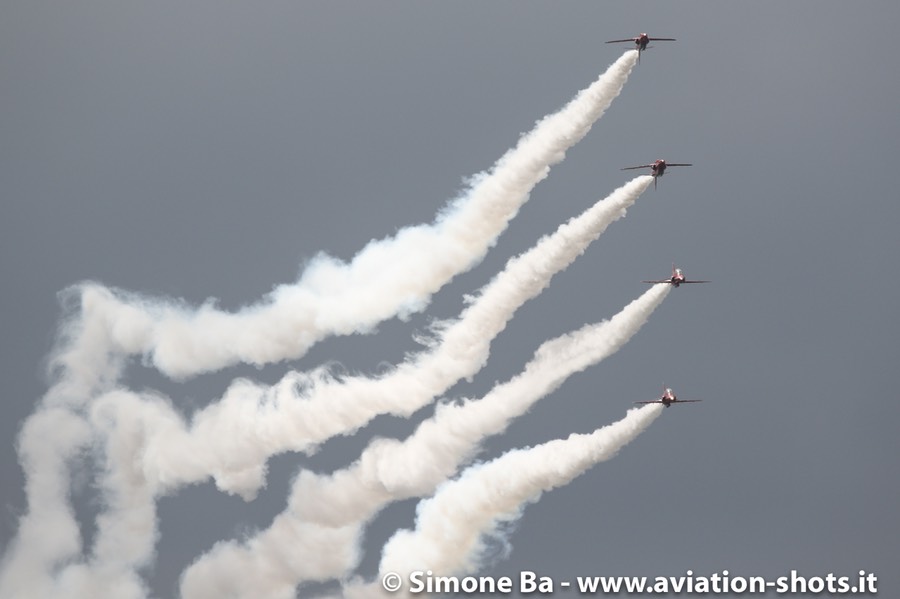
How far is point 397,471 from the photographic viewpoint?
93938 mm

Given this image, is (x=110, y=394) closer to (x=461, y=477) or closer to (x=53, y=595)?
(x=53, y=595)

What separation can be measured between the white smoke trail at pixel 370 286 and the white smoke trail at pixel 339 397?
1831 millimetres

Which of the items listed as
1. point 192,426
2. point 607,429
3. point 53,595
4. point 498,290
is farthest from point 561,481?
point 53,595

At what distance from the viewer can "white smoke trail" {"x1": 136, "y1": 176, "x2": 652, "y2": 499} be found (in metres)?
92.3

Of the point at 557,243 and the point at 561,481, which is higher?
the point at 557,243

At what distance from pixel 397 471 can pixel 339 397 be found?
421cm

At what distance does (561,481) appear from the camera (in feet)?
300

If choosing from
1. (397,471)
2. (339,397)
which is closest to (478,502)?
(397,471)

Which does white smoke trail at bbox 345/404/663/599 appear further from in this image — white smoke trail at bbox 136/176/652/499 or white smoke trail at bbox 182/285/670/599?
white smoke trail at bbox 136/176/652/499

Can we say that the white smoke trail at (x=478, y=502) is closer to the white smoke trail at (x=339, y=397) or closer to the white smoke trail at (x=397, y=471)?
the white smoke trail at (x=397, y=471)

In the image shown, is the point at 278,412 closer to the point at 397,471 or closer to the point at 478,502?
the point at 397,471

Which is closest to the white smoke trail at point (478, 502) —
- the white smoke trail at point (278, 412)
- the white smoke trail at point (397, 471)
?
the white smoke trail at point (397, 471)

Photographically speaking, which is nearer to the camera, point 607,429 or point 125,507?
point 607,429

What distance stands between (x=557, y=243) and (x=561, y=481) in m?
10.4
